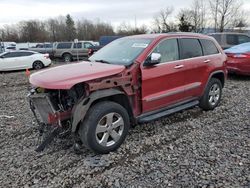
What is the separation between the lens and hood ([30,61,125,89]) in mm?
3428

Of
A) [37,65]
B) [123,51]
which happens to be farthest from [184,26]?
[123,51]

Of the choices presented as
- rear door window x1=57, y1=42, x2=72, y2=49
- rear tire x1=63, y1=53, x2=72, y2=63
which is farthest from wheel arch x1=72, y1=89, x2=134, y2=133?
rear door window x1=57, y1=42, x2=72, y2=49

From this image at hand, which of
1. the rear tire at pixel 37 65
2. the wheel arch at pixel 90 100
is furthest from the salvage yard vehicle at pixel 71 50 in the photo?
the wheel arch at pixel 90 100

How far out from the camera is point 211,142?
4.21m

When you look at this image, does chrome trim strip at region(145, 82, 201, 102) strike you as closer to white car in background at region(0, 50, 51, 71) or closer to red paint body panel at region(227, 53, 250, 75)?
red paint body panel at region(227, 53, 250, 75)

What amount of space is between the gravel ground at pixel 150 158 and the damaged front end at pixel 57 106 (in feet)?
1.42

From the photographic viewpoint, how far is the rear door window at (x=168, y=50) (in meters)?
4.57

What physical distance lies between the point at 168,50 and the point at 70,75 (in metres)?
2.03

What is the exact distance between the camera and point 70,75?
3633mm

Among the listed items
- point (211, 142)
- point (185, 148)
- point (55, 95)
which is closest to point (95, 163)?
point (55, 95)

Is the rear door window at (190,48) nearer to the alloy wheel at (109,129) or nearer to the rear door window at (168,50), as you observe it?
the rear door window at (168,50)

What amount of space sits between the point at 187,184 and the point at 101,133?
1.45 metres

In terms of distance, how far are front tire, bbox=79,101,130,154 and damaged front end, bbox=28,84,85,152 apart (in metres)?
0.27

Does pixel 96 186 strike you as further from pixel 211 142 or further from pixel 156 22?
pixel 156 22
